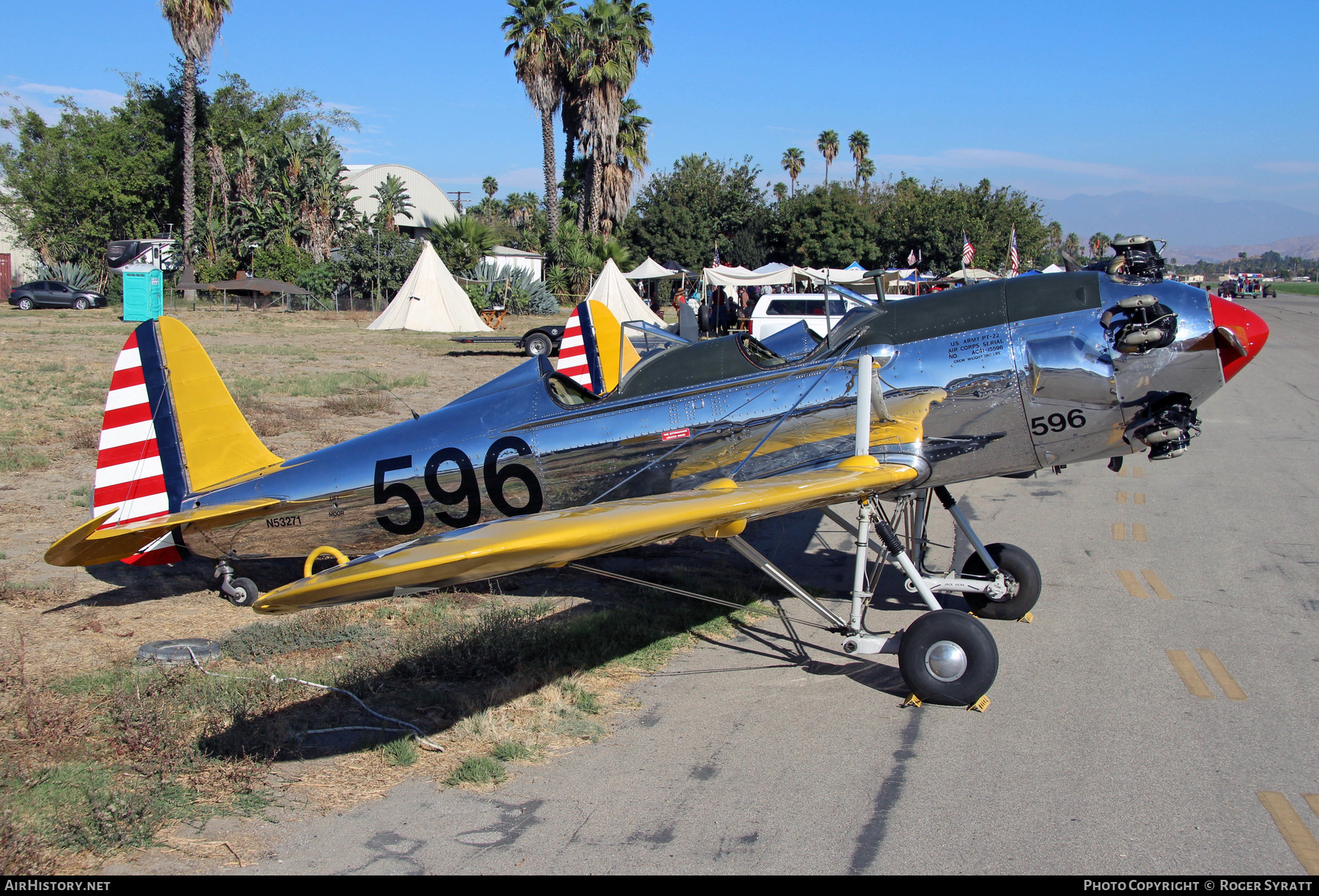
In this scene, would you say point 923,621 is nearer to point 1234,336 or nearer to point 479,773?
point 1234,336

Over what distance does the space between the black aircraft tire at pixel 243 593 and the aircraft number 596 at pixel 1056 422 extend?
5.61m

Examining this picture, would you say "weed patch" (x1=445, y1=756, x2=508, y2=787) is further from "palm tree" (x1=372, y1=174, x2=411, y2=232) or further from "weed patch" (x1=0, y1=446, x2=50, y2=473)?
"palm tree" (x1=372, y1=174, x2=411, y2=232)

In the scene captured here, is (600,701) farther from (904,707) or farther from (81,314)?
(81,314)

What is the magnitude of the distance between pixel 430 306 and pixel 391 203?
18570 mm

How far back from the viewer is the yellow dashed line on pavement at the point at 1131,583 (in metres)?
6.85

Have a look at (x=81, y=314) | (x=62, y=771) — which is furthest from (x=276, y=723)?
(x=81, y=314)

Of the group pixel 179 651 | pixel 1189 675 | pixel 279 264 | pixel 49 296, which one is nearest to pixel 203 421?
pixel 179 651

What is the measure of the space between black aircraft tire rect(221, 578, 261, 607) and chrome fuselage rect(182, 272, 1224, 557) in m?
0.28

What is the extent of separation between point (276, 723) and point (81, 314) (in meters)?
37.6

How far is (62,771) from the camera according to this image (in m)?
4.04

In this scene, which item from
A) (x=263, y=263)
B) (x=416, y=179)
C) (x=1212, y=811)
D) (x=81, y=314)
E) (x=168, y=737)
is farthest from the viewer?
(x=416, y=179)

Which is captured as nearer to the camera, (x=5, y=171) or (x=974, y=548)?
(x=974, y=548)

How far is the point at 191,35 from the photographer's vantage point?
1591 inches

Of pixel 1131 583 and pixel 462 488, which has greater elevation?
pixel 462 488
